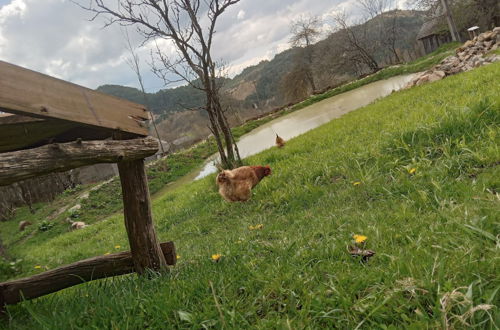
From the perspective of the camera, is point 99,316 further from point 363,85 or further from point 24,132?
point 363,85

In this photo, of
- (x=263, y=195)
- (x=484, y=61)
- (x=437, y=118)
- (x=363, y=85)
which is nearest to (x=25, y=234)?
(x=263, y=195)

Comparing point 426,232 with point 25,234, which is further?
point 25,234

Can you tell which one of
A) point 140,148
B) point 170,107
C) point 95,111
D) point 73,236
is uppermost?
point 170,107

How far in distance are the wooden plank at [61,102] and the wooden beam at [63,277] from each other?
46.4 inches

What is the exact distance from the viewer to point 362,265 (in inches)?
86.8

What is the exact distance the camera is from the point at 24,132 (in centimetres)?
264

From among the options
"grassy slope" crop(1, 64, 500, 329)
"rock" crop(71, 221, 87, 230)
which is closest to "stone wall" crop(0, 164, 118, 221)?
"rock" crop(71, 221, 87, 230)

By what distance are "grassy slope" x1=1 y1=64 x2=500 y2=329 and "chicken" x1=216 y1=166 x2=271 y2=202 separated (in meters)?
0.69

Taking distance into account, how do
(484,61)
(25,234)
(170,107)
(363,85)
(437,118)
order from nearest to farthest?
(437,118), (484,61), (25,234), (363,85), (170,107)

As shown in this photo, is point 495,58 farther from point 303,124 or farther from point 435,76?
point 303,124

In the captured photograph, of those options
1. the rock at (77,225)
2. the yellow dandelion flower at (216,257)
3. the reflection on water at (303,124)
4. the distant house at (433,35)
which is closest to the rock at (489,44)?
the reflection on water at (303,124)

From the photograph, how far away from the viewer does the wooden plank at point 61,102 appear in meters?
2.02

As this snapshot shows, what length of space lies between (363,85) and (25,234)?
23.2 m

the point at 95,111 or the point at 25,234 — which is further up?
the point at 95,111
